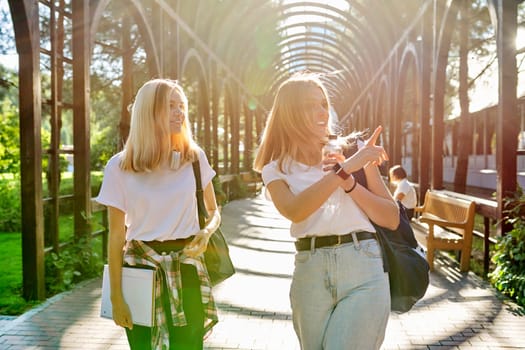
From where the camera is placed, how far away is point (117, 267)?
234 centimetres

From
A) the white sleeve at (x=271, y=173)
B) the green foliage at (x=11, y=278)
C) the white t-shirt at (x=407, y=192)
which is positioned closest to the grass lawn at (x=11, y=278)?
the green foliage at (x=11, y=278)

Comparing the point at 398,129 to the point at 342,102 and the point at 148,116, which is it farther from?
the point at 342,102

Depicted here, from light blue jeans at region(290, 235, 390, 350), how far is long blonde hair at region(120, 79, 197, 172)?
2.43 feet

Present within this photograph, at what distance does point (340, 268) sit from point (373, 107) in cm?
2309

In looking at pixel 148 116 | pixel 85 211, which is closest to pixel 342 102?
pixel 85 211

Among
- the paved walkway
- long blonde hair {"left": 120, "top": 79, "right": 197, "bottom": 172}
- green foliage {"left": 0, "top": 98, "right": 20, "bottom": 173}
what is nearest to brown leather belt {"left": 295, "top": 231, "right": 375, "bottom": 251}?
long blonde hair {"left": 120, "top": 79, "right": 197, "bottom": 172}

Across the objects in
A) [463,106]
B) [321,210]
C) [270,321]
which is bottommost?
[270,321]

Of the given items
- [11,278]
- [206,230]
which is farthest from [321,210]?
[11,278]

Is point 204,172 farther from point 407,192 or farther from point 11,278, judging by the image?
point 407,192

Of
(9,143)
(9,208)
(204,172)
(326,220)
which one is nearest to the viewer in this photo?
(326,220)

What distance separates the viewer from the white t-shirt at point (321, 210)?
7.20 ft

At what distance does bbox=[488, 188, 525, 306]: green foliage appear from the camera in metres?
5.33

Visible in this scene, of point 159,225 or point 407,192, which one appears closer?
point 159,225

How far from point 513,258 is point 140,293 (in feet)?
14.4
